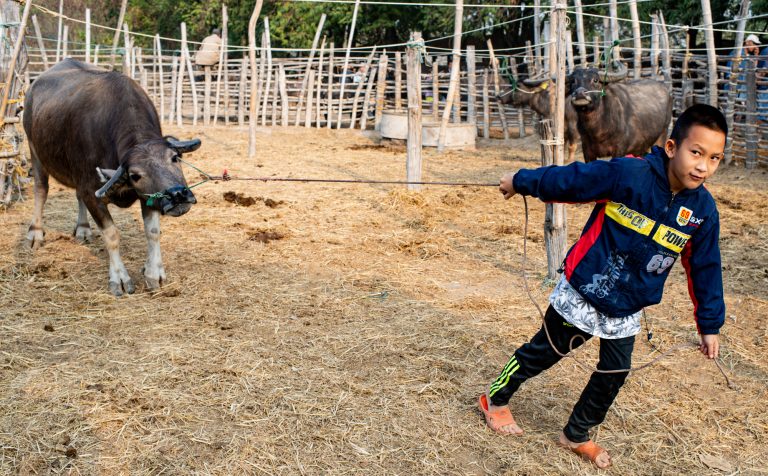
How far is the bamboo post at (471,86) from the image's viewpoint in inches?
533

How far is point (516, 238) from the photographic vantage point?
651cm

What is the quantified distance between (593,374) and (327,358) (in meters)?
1.61

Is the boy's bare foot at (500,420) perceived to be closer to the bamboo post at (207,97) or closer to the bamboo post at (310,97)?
the bamboo post at (310,97)

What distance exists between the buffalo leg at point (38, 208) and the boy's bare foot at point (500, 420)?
4630 mm

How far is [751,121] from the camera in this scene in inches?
397

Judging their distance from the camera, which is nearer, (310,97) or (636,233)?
(636,233)

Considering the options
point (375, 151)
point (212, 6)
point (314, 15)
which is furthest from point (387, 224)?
point (212, 6)

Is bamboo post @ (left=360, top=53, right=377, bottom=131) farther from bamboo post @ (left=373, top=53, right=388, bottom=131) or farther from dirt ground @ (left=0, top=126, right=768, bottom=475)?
dirt ground @ (left=0, top=126, right=768, bottom=475)

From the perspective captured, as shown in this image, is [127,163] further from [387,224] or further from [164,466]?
[387,224]

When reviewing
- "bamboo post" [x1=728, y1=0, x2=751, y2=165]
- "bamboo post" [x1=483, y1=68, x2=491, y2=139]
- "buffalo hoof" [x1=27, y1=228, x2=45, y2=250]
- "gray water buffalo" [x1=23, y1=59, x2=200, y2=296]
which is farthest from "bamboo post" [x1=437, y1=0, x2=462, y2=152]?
"buffalo hoof" [x1=27, y1=228, x2=45, y2=250]

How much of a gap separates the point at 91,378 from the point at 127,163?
155 centimetres

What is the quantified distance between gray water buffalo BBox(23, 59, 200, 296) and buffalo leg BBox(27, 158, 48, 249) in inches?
16.6

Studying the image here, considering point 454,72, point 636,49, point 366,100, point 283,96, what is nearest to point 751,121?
point 636,49

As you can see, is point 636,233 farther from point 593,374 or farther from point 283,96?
point 283,96
